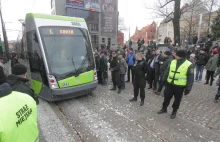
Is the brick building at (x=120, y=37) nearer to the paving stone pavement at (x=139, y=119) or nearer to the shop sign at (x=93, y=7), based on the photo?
the shop sign at (x=93, y=7)

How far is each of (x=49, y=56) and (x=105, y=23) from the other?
4150cm

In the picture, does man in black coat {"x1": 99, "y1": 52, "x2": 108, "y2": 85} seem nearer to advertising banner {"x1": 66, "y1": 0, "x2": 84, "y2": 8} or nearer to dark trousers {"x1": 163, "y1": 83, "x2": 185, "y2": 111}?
dark trousers {"x1": 163, "y1": 83, "x2": 185, "y2": 111}

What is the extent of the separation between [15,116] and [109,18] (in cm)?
4605

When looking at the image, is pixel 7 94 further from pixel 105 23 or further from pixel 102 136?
pixel 105 23

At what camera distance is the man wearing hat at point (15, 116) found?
1202mm

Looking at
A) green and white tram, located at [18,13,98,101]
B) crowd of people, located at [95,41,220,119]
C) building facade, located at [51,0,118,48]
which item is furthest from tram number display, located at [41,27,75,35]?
building facade, located at [51,0,118,48]

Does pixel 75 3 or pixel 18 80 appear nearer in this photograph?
pixel 18 80

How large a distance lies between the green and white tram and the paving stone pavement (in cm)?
69

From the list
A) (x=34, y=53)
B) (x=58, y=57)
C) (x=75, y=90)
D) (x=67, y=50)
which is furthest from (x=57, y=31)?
(x=75, y=90)

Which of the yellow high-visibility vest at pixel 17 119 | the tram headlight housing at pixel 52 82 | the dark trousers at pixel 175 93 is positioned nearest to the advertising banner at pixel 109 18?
the tram headlight housing at pixel 52 82

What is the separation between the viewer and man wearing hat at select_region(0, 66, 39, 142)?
3.94ft

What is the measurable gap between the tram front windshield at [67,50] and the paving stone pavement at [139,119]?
1241 mm

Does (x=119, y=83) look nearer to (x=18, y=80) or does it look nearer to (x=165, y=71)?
(x=165, y=71)

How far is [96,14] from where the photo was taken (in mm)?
42188
